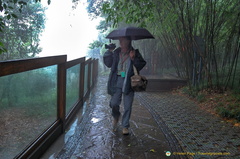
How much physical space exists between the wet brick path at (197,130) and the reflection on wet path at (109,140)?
335mm

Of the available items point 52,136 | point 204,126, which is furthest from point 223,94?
point 52,136

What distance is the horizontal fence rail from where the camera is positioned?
6.72ft

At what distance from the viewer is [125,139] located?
3.47 metres

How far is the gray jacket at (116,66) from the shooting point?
3518 mm

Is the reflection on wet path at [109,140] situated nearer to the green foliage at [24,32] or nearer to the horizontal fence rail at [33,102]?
the horizontal fence rail at [33,102]

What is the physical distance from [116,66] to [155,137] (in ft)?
4.32

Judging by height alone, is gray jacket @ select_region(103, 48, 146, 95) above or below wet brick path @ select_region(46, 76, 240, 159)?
above

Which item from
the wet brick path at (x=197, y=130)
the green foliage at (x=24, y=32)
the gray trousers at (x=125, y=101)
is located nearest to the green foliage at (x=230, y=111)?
the wet brick path at (x=197, y=130)

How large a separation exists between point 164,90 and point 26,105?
6.93 metres

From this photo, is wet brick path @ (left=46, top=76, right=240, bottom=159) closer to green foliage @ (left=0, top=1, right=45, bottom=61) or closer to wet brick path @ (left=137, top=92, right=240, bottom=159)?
wet brick path @ (left=137, top=92, right=240, bottom=159)

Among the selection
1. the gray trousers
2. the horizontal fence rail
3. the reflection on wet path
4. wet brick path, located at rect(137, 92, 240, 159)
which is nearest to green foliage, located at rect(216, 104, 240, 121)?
wet brick path, located at rect(137, 92, 240, 159)

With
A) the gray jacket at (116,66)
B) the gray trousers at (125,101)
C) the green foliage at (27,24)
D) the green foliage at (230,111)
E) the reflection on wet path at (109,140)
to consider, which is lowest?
the reflection on wet path at (109,140)

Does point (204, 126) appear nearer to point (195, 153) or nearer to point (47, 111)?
point (195, 153)

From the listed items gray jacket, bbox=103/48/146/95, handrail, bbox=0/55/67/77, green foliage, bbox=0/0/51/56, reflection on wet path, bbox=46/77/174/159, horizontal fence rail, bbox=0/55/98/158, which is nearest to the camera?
handrail, bbox=0/55/67/77
